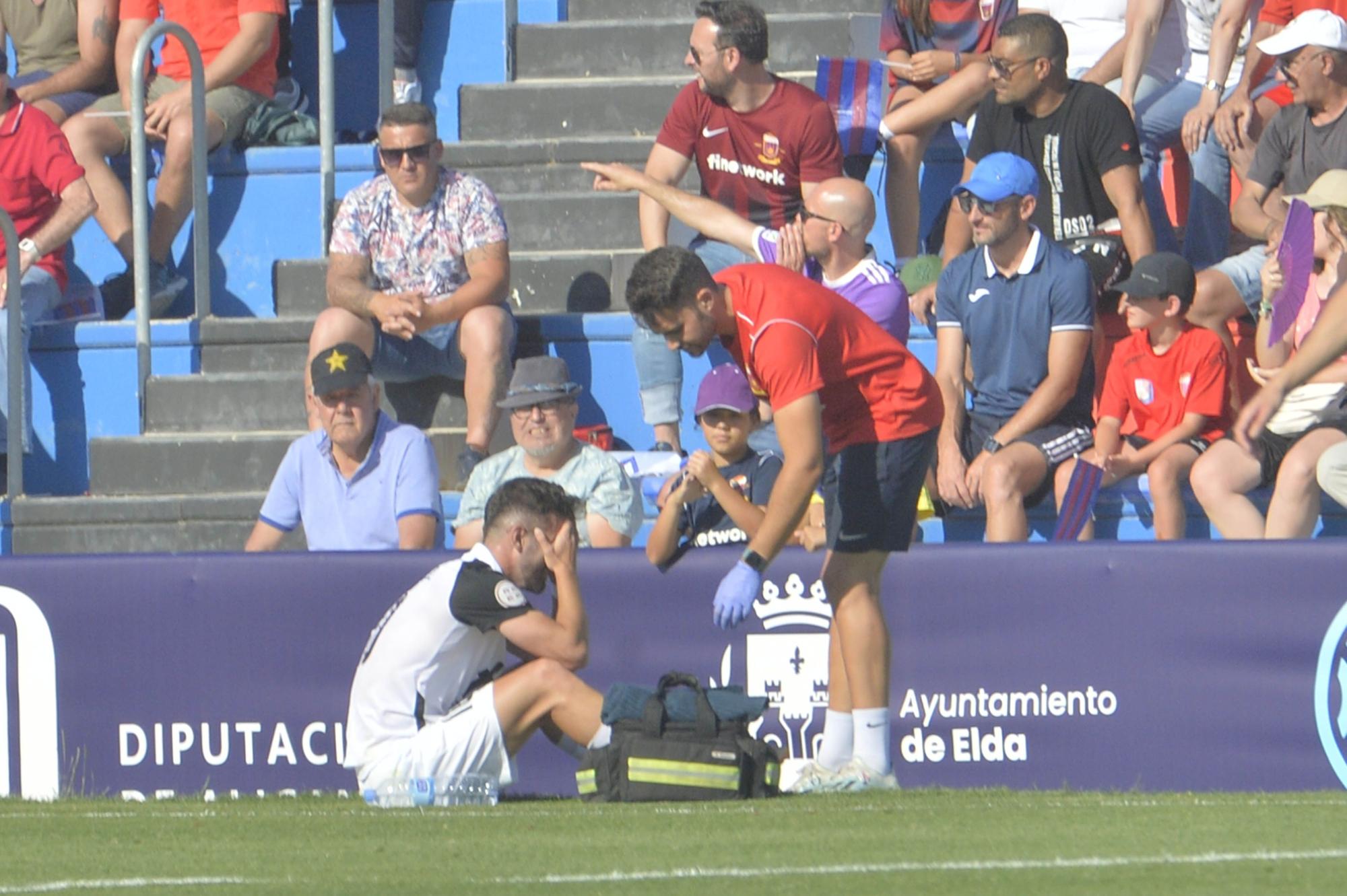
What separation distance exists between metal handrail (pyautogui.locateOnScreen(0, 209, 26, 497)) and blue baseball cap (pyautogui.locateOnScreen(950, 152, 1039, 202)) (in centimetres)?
420

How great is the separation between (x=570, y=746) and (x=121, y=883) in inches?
82.1

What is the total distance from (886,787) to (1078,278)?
2.55 meters

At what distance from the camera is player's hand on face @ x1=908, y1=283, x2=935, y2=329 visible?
374 inches

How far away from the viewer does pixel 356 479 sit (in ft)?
28.2

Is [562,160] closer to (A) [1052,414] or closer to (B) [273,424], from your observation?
(B) [273,424]

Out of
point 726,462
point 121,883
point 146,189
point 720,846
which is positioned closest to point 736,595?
point 720,846

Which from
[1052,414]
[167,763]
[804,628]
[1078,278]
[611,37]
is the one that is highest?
[611,37]

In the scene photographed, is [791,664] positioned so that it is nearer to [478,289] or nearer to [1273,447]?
[1273,447]

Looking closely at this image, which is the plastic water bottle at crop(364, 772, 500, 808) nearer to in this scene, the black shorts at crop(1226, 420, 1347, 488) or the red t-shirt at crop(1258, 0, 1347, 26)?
the black shorts at crop(1226, 420, 1347, 488)

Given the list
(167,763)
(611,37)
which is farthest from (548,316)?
(167,763)

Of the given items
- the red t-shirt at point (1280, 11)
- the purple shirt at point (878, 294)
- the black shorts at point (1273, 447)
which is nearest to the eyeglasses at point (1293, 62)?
the red t-shirt at point (1280, 11)

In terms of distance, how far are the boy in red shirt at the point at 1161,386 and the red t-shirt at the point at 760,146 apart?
157 cm

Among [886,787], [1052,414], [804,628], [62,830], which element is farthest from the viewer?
[1052,414]

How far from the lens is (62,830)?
6.50 meters
